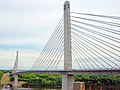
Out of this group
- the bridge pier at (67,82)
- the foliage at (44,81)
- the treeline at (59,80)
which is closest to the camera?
the bridge pier at (67,82)

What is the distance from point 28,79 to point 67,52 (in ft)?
137

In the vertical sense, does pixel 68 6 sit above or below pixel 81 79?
above

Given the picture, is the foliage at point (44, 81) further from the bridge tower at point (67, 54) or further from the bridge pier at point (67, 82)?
the bridge tower at point (67, 54)

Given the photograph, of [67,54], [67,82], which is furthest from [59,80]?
[67,54]

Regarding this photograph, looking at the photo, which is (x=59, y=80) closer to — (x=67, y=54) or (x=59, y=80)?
(x=59, y=80)

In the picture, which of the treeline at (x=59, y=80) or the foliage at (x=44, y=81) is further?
the foliage at (x=44, y=81)

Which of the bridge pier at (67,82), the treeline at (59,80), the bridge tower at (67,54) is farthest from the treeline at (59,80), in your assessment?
the bridge tower at (67,54)

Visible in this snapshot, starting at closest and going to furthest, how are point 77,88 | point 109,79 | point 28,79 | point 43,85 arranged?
point 77,88, point 109,79, point 43,85, point 28,79

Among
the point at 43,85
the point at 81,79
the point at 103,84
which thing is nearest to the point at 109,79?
the point at 103,84

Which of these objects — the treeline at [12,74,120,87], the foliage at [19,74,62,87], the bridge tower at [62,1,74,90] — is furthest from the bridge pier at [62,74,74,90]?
the foliage at [19,74,62,87]

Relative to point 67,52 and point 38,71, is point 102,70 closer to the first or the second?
point 67,52

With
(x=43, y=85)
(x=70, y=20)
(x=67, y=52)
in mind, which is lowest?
(x=43, y=85)

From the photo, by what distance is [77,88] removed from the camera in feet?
101

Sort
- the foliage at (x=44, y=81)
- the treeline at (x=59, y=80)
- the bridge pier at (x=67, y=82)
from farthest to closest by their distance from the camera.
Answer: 1. the foliage at (x=44, y=81)
2. the treeline at (x=59, y=80)
3. the bridge pier at (x=67, y=82)
